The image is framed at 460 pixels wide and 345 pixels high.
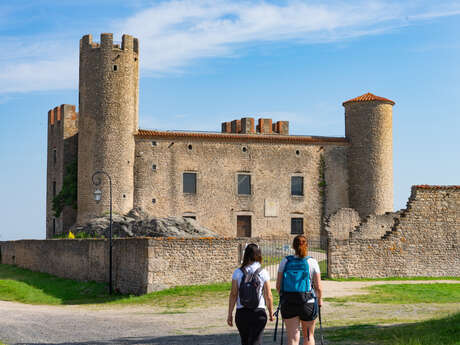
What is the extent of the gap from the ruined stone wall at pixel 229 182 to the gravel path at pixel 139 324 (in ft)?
72.7

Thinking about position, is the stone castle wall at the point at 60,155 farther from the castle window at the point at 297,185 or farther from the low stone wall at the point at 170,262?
the low stone wall at the point at 170,262

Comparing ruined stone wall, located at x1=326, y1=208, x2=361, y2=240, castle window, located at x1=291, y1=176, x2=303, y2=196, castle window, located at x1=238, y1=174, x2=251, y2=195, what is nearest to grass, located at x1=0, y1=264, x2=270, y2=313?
castle window, located at x1=238, y1=174, x2=251, y2=195

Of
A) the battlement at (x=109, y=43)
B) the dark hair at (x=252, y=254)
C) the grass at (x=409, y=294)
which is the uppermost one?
the battlement at (x=109, y=43)

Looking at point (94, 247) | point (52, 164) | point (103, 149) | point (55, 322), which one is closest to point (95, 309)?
point (55, 322)

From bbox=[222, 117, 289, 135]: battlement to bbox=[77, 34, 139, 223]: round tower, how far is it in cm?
835

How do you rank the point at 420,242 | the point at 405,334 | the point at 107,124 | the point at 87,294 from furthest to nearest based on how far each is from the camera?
the point at 107,124
the point at 420,242
the point at 87,294
the point at 405,334

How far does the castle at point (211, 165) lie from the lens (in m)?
42.3

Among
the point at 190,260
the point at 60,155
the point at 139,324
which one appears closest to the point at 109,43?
the point at 60,155

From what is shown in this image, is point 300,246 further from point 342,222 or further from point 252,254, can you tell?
point 342,222

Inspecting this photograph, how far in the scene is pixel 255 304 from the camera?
8.77 m

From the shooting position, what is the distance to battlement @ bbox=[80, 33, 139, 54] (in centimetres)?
4275

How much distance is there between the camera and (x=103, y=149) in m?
42.0

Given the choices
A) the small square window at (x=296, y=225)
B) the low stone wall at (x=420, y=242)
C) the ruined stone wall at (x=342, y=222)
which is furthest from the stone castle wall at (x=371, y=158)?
the low stone wall at (x=420, y=242)

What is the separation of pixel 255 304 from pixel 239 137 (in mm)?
36118
